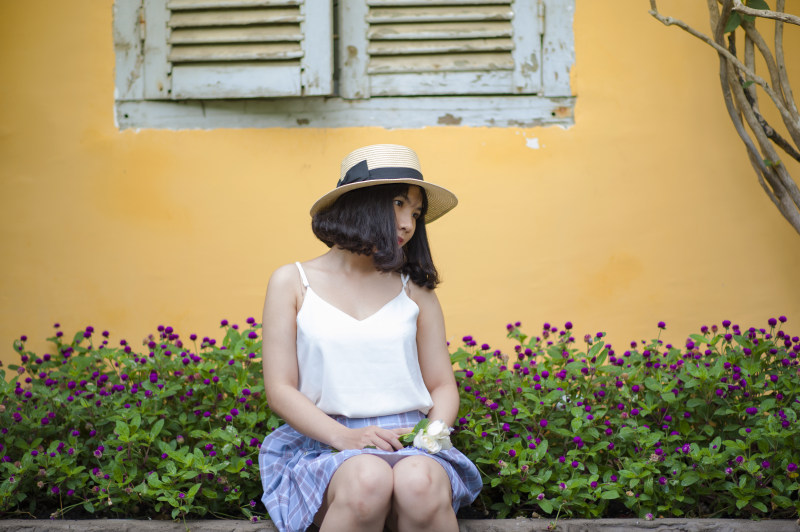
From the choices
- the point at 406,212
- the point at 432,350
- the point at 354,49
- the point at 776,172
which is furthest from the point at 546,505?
the point at 354,49

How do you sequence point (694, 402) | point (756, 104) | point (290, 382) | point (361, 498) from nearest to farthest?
point (361, 498), point (290, 382), point (694, 402), point (756, 104)

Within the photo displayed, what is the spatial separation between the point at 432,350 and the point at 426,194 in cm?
49

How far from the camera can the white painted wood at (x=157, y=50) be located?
144 inches

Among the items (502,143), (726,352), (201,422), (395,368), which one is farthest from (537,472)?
(502,143)

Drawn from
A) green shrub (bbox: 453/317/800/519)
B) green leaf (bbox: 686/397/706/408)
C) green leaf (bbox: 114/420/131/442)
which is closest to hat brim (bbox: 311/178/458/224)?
green shrub (bbox: 453/317/800/519)

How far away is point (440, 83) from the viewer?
3680 millimetres

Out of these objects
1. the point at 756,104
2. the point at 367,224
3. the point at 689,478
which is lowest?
the point at 689,478

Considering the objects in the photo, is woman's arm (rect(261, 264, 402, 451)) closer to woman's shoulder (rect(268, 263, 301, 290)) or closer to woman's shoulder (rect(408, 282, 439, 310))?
woman's shoulder (rect(268, 263, 301, 290))

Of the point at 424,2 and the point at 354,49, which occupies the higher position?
the point at 424,2

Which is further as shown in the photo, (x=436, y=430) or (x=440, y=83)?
(x=440, y=83)

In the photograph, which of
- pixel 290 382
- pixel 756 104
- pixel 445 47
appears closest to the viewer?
pixel 290 382

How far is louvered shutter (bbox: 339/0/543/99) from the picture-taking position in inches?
144

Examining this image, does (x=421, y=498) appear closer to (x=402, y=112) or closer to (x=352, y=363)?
(x=352, y=363)

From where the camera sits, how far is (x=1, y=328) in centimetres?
370
